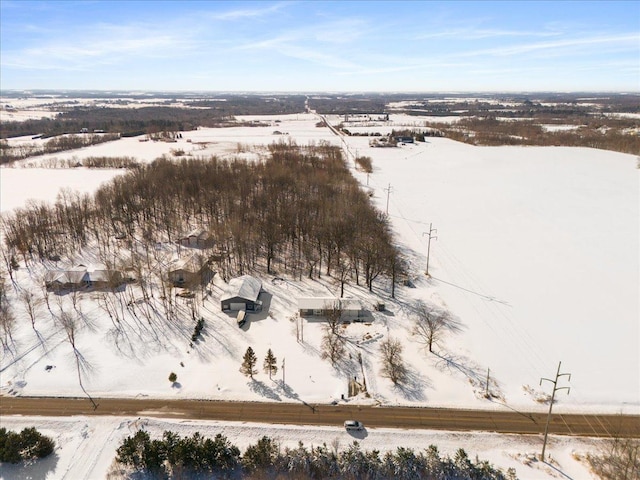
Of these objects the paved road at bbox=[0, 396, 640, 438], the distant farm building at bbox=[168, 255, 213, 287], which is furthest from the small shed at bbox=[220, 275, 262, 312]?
the paved road at bbox=[0, 396, 640, 438]

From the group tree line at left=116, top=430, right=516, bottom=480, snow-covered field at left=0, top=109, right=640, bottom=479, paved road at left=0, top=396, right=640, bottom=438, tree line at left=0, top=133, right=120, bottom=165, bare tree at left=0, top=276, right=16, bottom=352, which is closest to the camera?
tree line at left=116, top=430, right=516, bottom=480

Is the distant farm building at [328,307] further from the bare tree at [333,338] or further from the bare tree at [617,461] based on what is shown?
the bare tree at [617,461]

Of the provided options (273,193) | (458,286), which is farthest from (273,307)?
(273,193)

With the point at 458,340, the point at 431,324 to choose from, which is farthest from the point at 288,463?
the point at 458,340

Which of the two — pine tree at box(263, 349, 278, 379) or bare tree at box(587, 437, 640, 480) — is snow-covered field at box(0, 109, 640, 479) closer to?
pine tree at box(263, 349, 278, 379)

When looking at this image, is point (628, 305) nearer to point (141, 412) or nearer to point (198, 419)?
point (198, 419)

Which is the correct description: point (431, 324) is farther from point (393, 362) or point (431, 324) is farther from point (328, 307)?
point (328, 307)
